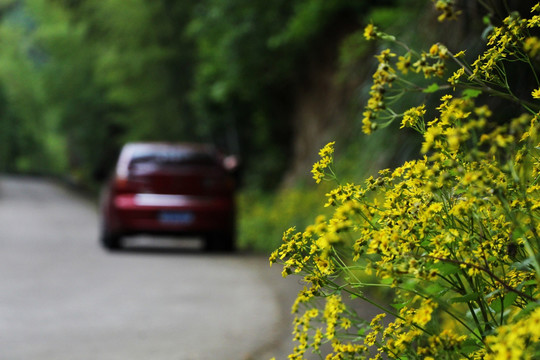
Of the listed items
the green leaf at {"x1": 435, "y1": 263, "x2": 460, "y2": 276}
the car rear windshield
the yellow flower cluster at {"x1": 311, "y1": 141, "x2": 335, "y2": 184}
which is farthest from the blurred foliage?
the green leaf at {"x1": 435, "y1": 263, "x2": 460, "y2": 276}

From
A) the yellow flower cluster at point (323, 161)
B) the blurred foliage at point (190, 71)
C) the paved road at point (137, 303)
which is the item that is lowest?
the yellow flower cluster at point (323, 161)

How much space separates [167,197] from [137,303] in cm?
561

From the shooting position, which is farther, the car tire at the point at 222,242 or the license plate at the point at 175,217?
the car tire at the point at 222,242

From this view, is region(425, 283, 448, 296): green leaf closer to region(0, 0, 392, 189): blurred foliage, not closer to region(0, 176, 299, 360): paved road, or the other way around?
region(0, 176, 299, 360): paved road

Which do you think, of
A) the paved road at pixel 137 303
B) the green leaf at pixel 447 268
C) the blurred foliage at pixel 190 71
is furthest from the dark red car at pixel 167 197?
the green leaf at pixel 447 268

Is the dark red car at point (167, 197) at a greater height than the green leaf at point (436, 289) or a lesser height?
greater

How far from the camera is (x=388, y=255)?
11.7ft

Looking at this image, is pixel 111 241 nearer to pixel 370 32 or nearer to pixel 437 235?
pixel 437 235

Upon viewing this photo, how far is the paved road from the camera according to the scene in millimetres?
7398

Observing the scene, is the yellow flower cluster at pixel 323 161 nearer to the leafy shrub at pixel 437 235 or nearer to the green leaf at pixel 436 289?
the leafy shrub at pixel 437 235

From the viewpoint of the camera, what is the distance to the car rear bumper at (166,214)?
15211 mm

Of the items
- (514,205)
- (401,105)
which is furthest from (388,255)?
(401,105)

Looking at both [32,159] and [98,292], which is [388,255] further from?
[32,159]

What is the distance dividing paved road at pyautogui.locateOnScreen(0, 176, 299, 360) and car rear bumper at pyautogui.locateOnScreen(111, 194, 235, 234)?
40cm
